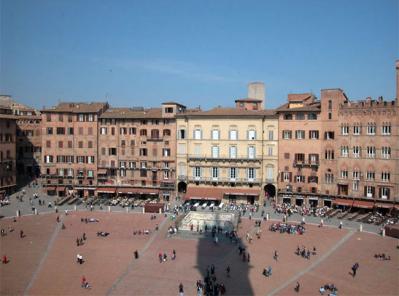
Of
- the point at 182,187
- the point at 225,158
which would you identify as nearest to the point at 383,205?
the point at 225,158

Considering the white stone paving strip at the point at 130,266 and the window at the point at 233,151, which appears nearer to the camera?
the white stone paving strip at the point at 130,266

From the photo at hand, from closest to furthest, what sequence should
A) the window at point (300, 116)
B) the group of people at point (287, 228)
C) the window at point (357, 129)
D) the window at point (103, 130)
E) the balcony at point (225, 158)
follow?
the group of people at point (287, 228), the window at point (357, 129), the window at point (300, 116), the balcony at point (225, 158), the window at point (103, 130)

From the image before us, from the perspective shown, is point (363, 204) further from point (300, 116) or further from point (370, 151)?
point (300, 116)

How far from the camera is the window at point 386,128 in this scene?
60938 millimetres

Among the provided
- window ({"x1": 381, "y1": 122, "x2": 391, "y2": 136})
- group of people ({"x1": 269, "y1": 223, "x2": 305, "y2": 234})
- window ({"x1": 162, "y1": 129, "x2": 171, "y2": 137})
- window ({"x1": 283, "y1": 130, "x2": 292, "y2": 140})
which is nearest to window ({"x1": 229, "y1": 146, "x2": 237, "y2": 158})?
window ({"x1": 283, "y1": 130, "x2": 292, "y2": 140})

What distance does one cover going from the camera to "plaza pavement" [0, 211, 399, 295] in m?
36.9

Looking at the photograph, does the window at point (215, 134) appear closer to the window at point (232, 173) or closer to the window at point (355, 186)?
the window at point (232, 173)

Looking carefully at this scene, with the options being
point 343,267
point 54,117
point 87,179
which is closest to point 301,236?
point 343,267

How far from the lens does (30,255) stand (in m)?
45.0

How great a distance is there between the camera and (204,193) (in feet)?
227

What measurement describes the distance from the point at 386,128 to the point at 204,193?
26699 millimetres

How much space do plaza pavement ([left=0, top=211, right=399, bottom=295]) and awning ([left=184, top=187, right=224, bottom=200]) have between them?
11351 millimetres

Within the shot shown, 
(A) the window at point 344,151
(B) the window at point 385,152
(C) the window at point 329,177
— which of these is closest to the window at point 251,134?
(C) the window at point 329,177

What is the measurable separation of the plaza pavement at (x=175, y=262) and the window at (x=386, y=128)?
15.0 m
